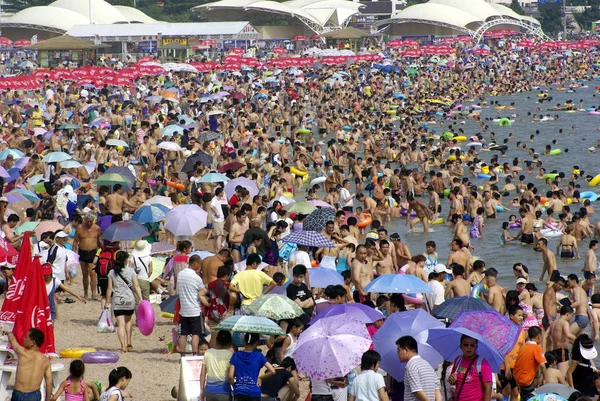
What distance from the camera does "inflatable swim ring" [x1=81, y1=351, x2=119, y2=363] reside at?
32.8ft

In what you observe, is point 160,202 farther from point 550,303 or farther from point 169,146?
point 169,146

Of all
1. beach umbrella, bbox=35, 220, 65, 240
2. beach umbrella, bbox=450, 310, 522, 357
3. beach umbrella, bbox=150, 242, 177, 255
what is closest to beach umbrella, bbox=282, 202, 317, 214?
beach umbrella, bbox=150, 242, 177, 255

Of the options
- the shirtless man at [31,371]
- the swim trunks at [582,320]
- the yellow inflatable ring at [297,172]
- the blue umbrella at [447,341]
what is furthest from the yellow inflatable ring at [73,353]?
the yellow inflatable ring at [297,172]

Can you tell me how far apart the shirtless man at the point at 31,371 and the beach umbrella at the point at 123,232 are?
5030 mm

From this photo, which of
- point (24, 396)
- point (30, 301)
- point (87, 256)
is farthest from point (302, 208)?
point (24, 396)

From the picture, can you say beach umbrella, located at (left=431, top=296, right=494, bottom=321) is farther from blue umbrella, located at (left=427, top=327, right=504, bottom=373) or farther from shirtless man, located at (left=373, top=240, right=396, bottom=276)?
shirtless man, located at (left=373, top=240, right=396, bottom=276)

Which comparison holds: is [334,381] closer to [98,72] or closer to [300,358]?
[300,358]

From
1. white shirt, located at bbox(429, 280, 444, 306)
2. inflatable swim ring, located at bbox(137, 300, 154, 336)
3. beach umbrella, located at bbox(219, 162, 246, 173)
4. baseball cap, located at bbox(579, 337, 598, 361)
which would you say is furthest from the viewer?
beach umbrella, located at bbox(219, 162, 246, 173)

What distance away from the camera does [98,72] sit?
124 ft

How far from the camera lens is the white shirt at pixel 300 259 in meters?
11.8

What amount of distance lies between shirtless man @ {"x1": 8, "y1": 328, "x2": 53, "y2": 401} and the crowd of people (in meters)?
0.01

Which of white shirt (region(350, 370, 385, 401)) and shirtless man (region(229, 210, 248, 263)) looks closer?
white shirt (region(350, 370, 385, 401))

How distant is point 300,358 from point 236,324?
0.65m

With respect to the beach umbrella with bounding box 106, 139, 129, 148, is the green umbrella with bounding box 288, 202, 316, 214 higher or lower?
higher
